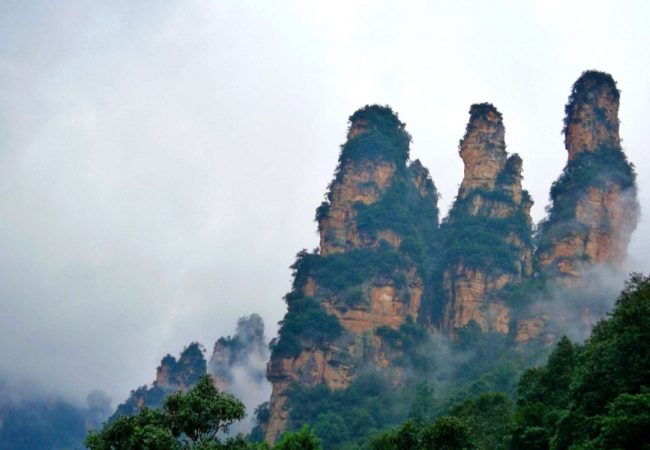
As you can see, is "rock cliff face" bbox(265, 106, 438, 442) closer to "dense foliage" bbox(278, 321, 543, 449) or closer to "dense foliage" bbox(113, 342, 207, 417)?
"dense foliage" bbox(278, 321, 543, 449)

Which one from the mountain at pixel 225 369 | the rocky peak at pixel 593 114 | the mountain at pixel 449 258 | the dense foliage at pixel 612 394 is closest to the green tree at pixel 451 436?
the dense foliage at pixel 612 394

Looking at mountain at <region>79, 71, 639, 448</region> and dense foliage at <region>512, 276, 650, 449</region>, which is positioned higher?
mountain at <region>79, 71, 639, 448</region>

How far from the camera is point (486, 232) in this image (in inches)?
4077

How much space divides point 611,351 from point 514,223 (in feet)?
245

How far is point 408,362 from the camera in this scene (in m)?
98.9

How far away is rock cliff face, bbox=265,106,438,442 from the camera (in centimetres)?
9844

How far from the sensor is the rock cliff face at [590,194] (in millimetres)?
92375

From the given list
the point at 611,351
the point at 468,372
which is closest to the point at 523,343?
the point at 468,372

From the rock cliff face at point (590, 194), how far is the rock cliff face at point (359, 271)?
18.9 metres

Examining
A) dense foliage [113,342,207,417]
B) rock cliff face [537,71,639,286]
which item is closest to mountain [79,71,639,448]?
rock cliff face [537,71,639,286]

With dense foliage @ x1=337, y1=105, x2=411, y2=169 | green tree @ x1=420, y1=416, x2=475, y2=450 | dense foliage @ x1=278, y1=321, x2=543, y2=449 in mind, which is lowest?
green tree @ x1=420, y1=416, x2=475, y2=450

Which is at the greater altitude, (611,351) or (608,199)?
(608,199)

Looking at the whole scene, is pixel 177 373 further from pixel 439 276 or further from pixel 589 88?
pixel 589 88

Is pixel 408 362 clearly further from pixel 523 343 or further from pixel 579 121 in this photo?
pixel 579 121
